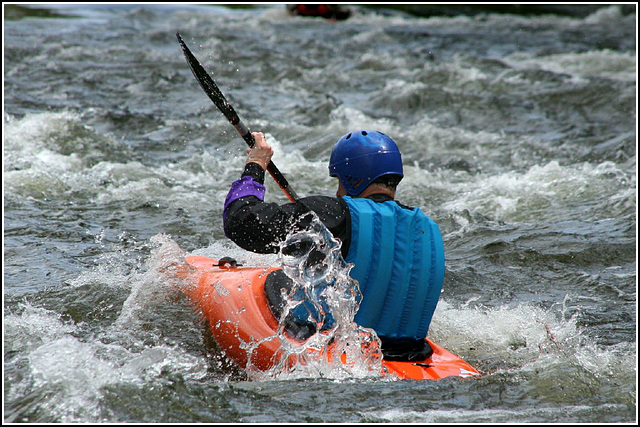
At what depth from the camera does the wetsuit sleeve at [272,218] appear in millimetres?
3355

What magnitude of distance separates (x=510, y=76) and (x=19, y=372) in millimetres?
11502

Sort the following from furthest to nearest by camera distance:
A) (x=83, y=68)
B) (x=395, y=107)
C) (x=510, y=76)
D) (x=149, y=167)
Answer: (x=510, y=76)
(x=83, y=68)
(x=395, y=107)
(x=149, y=167)

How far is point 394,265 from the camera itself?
3436mm

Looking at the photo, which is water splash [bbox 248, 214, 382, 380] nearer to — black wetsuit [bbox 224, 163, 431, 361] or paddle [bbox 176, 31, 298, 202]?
black wetsuit [bbox 224, 163, 431, 361]

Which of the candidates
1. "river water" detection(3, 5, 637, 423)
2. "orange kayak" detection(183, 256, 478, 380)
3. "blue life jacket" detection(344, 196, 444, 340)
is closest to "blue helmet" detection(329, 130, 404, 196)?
"blue life jacket" detection(344, 196, 444, 340)

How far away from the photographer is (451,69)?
13438 mm

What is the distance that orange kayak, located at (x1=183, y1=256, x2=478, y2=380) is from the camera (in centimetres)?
347

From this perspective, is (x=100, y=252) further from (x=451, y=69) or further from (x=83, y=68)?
(x=451, y=69)

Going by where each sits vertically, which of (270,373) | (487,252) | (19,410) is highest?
(19,410)

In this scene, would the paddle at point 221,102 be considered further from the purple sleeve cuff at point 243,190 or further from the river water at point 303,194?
the river water at point 303,194

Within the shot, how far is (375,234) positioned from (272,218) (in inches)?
19.1

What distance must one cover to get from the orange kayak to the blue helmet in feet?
2.50

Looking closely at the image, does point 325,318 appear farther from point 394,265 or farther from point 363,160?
point 363,160

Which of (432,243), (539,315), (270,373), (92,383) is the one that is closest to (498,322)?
(539,315)
